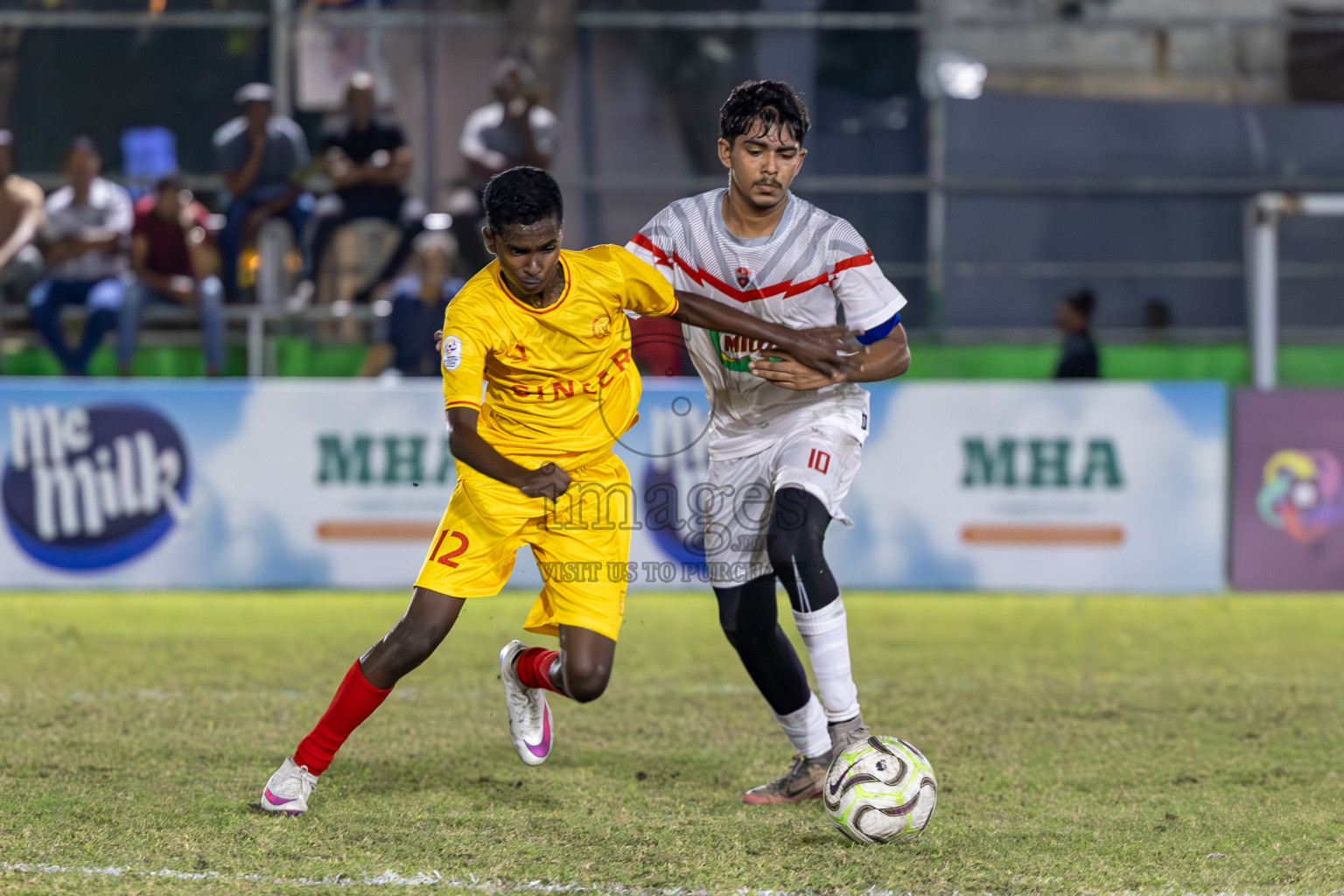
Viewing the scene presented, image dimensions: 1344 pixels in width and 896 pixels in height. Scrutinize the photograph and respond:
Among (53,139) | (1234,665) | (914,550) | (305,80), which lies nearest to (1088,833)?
(1234,665)

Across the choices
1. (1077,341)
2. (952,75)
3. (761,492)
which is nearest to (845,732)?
(761,492)

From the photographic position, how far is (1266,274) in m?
10.8

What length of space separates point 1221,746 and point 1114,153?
804 centimetres

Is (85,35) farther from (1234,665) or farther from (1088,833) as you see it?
(1088,833)

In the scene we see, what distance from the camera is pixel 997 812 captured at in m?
4.56

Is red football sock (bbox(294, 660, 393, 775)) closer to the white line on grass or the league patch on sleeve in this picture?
the white line on grass

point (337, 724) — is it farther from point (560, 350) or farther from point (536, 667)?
point (560, 350)

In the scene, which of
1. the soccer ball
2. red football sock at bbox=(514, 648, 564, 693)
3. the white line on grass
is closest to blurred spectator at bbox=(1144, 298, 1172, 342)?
red football sock at bbox=(514, 648, 564, 693)

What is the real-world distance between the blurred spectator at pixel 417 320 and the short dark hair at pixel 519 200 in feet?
19.6

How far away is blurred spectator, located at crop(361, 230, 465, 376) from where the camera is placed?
10227mm

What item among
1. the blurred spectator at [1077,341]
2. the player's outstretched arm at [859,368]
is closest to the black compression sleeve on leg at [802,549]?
the player's outstretched arm at [859,368]

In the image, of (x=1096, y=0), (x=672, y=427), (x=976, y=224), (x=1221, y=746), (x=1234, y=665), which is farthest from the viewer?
(x=1096, y=0)

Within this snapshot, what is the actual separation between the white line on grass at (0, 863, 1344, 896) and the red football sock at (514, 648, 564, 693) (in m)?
0.96

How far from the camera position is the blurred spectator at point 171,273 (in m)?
10.7
